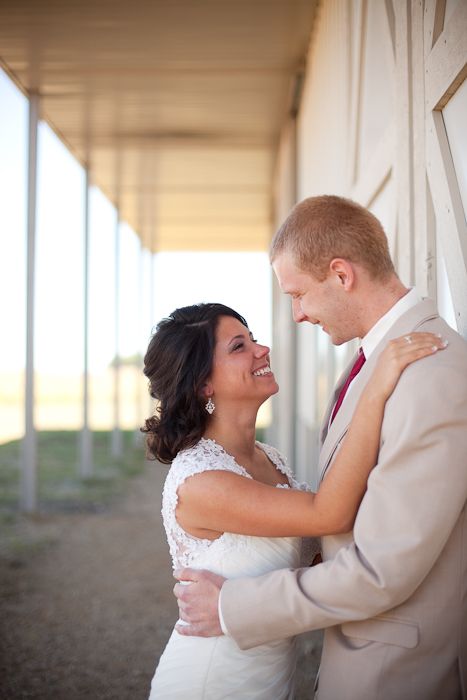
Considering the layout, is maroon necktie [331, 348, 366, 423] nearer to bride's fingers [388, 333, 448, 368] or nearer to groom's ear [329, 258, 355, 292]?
groom's ear [329, 258, 355, 292]

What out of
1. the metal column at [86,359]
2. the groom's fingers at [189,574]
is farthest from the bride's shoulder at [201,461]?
the metal column at [86,359]

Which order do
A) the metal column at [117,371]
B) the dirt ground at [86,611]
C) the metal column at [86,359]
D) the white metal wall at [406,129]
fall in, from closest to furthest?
the white metal wall at [406,129]
the dirt ground at [86,611]
the metal column at [86,359]
the metal column at [117,371]

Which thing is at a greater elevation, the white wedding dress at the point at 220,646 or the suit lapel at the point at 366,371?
the suit lapel at the point at 366,371

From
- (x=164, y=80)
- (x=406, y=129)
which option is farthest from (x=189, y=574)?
(x=164, y=80)

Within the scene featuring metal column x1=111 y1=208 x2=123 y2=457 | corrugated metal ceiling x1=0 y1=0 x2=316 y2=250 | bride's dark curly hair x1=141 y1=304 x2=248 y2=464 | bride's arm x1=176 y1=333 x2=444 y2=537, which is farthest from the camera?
metal column x1=111 y1=208 x2=123 y2=457

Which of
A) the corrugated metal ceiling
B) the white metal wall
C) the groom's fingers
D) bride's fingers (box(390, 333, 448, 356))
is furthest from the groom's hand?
the corrugated metal ceiling

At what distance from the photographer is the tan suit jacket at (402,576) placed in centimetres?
165

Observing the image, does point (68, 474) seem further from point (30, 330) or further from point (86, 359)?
point (30, 330)

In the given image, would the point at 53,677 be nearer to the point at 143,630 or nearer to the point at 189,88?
the point at 143,630

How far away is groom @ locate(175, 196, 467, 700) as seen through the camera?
165cm

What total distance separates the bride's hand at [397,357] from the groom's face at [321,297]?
11.6 inches

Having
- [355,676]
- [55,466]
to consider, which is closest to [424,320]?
[355,676]

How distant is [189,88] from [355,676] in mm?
8344

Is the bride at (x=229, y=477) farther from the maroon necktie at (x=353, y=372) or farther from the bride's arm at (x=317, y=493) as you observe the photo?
the maroon necktie at (x=353, y=372)
